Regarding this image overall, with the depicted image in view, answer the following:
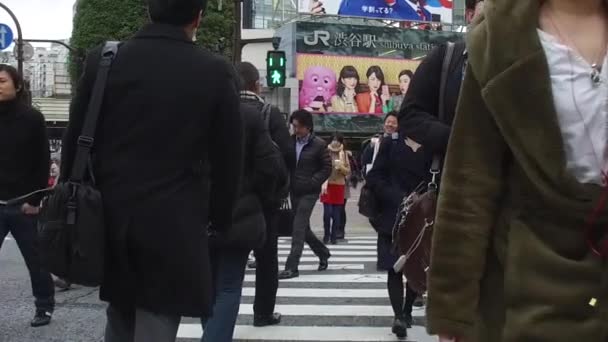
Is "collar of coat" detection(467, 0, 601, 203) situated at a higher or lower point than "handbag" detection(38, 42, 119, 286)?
higher

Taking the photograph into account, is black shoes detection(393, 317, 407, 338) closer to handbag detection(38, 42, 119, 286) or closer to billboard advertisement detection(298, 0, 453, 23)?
handbag detection(38, 42, 119, 286)

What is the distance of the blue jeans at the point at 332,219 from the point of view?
436 inches

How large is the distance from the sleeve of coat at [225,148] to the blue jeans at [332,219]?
8.33 m

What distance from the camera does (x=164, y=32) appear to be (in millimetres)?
2588

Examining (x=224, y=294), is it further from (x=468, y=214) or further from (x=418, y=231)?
(x=468, y=214)

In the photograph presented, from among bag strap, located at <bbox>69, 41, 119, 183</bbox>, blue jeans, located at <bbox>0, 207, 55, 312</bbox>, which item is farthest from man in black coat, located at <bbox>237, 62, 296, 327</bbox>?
bag strap, located at <bbox>69, 41, 119, 183</bbox>

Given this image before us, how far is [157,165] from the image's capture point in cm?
247

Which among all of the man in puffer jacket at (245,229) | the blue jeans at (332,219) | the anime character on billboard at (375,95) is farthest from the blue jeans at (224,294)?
the anime character on billboard at (375,95)

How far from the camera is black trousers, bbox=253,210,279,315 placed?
198 inches

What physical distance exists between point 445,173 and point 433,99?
137 centimetres

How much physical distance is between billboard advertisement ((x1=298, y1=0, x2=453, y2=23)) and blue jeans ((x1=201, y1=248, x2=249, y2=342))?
129 feet

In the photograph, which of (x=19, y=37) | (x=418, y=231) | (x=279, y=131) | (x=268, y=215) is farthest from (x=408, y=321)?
(x=19, y=37)

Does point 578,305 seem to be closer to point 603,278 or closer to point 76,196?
point 603,278

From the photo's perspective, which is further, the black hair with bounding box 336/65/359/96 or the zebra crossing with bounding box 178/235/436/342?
the black hair with bounding box 336/65/359/96
